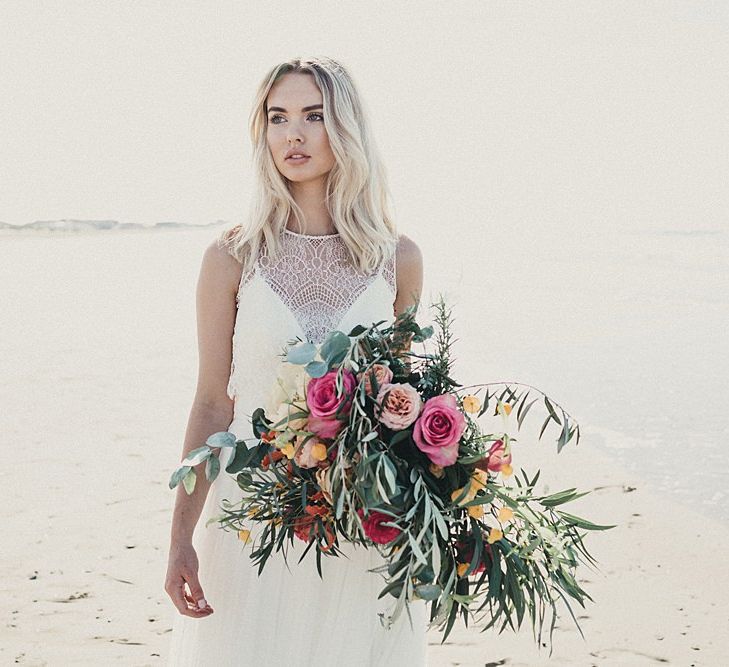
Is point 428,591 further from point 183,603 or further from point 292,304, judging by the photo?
point 292,304

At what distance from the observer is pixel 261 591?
2.44m

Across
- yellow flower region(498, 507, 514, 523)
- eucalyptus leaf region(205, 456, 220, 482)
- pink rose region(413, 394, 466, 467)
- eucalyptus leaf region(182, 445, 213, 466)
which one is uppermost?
pink rose region(413, 394, 466, 467)

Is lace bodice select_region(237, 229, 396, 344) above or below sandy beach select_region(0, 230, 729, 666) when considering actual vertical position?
above

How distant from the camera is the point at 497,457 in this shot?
1.94 meters

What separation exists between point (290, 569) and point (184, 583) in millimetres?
281

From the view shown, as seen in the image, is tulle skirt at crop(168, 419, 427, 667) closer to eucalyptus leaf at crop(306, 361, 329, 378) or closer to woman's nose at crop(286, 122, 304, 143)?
eucalyptus leaf at crop(306, 361, 329, 378)

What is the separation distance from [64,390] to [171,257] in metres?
19.2

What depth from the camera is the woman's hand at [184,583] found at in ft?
7.82

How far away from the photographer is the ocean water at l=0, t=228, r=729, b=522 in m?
8.08

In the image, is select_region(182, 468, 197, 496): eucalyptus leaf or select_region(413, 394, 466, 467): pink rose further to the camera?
select_region(182, 468, 197, 496): eucalyptus leaf

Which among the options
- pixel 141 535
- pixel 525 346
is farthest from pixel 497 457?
pixel 525 346

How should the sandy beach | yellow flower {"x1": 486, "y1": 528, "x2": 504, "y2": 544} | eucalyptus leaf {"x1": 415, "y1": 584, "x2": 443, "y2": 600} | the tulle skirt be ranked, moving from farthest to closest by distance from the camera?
Result: the sandy beach
the tulle skirt
yellow flower {"x1": 486, "y1": 528, "x2": 504, "y2": 544}
eucalyptus leaf {"x1": 415, "y1": 584, "x2": 443, "y2": 600}

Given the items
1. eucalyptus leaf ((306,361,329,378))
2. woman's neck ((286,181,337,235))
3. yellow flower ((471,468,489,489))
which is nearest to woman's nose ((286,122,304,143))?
woman's neck ((286,181,337,235))

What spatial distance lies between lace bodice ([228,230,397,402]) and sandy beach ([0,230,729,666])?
25.7 inches
